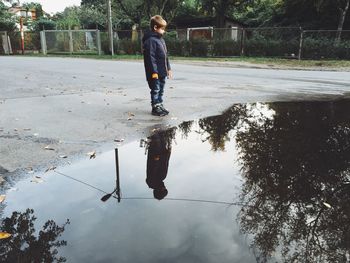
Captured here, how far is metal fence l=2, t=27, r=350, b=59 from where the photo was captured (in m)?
22.9

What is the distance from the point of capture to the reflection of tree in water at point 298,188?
2.66 meters

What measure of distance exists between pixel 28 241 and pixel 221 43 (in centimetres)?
2425

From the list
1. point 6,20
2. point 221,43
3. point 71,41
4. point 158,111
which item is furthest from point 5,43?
point 158,111

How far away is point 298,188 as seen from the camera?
3551mm

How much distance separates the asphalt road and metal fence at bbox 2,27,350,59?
1217 cm

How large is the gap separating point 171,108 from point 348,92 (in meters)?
5.11

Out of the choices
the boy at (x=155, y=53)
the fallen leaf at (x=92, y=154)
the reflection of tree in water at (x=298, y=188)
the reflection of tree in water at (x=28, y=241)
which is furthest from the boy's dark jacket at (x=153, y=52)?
the reflection of tree in water at (x=28, y=241)

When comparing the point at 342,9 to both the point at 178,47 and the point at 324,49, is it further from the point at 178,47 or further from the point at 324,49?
the point at 178,47

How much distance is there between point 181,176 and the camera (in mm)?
3947

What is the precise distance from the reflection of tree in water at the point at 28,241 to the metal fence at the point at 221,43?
73.6ft

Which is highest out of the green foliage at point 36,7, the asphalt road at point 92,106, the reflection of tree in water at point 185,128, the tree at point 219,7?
the green foliage at point 36,7

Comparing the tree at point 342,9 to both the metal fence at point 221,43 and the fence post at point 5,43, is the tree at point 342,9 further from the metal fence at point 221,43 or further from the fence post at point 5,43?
the fence post at point 5,43

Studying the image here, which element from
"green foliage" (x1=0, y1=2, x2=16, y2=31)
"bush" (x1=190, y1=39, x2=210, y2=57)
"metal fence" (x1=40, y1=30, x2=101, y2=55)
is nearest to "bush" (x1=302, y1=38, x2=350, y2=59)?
"bush" (x1=190, y1=39, x2=210, y2=57)

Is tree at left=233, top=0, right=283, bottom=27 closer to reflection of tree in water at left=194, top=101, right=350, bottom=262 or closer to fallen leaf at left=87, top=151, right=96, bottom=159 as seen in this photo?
reflection of tree in water at left=194, top=101, right=350, bottom=262
